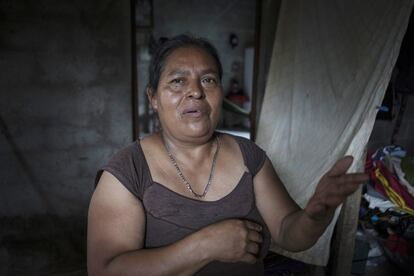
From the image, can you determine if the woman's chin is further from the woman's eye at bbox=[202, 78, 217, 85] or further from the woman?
the woman's eye at bbox=[202, 78, 217, 85]

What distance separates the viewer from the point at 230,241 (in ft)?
3.30

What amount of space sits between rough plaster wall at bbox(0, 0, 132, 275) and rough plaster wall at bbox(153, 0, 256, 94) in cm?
439

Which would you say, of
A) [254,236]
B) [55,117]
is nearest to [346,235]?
[254,236]

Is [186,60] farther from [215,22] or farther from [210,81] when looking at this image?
[215,22]

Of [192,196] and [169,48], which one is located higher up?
[169,48]

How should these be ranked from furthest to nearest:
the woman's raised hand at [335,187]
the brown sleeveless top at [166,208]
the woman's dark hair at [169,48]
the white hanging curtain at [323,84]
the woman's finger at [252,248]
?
the white hanging curtain at [323,84], the woman's dark hair at [169,48], the brown sleeveless top at [166,208], the woman's finger at [252,248], the woman's raised hand at [335,187]

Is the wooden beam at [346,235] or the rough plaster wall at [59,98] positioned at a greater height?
the rough plaster wall at [59,98]

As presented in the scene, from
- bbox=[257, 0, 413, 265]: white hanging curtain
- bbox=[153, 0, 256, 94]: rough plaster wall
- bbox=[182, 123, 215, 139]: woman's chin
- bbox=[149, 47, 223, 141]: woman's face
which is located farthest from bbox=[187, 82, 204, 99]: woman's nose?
bbox=[153, 0, 256, 94]: rough plaster wall

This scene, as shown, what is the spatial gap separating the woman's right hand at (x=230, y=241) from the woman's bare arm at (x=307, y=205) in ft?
0.74

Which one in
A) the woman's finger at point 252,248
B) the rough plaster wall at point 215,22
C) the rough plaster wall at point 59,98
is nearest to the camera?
the woman's finger at point 252,248

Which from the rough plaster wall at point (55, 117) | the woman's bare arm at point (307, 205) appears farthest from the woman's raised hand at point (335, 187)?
the rough plaster wall at point (55, 117)

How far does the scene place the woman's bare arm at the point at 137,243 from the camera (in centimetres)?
99

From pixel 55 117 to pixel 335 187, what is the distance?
7.33ft

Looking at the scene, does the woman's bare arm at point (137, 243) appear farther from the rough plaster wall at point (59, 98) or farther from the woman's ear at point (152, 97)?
the rough plaster wall at point (59, 98)
